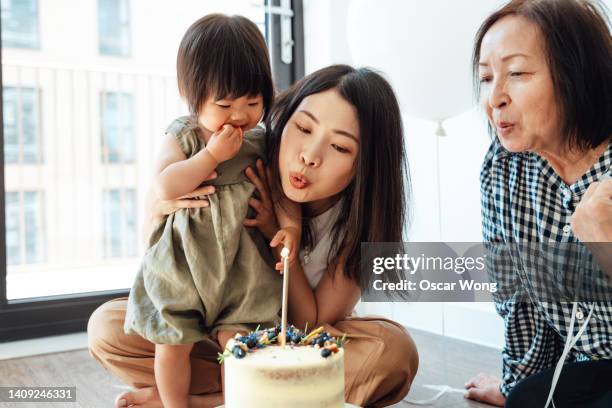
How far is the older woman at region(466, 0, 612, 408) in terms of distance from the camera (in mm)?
1166

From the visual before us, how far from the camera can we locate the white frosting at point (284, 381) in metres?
0.89

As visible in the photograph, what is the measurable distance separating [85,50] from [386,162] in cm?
290

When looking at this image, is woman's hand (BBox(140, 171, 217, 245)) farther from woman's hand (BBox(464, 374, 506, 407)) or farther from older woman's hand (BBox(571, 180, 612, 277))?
woman's hand (BBox(464, 374, 506, 407))

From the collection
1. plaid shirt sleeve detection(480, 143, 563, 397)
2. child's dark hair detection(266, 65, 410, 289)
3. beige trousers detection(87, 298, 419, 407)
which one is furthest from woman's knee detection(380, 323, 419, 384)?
plaid shirt sleeve detection(480, 143, 563, 397)

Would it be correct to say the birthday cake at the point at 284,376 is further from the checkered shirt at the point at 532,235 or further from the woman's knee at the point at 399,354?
the checkered shirt at the point at 532,235

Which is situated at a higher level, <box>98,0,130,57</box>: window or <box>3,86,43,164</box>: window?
<box>98,0,130,57</box>: window

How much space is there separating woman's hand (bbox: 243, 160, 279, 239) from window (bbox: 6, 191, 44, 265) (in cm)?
283

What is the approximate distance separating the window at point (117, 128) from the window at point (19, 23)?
0.67 meters

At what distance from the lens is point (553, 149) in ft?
4.09

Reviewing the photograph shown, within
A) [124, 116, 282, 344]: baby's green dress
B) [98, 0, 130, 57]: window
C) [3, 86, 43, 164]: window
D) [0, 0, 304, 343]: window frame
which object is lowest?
[0, 0, 304, 343]: window frame

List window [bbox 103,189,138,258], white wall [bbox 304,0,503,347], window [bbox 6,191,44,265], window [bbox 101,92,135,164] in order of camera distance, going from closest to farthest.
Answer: white wall [bbox 304,0,503,347] → window [bbox 6,191,44,265] → window [bbox 101,92,135,164] → window [bbox 103,189,138,258]

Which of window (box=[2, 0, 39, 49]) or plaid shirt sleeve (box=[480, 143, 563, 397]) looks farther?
window (box=[2, 0, 39, 49])

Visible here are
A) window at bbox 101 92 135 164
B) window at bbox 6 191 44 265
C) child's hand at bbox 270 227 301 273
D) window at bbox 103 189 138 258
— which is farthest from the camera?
window at bbox 103 189 138 258

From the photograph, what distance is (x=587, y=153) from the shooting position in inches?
49.4
